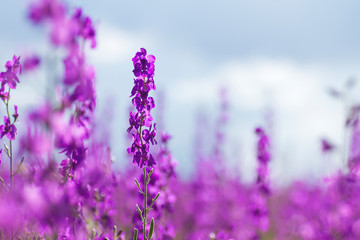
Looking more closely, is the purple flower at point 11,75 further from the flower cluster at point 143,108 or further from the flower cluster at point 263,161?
the flower cluster at point 263,161

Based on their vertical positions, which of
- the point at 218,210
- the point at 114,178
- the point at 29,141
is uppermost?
the point at 29,141

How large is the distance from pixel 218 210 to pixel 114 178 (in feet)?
18.6

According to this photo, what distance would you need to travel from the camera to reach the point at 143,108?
238 cm

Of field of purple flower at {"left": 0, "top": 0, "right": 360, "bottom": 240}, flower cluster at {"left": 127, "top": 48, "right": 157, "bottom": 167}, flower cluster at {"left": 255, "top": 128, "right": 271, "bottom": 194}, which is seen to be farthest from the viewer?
flower cluster at {"left": 255, "top": 128, "right": 271, "bottom": 194}

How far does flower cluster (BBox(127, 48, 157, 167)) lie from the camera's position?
7.79ft

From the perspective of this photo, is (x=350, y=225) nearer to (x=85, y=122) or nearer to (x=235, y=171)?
(x=85, y=122)

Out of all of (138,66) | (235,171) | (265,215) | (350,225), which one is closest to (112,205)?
(138,66)

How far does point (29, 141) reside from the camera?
5.07 ft

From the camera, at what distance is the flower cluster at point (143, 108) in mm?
2373

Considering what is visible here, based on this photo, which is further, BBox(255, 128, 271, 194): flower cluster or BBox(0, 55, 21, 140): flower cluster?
BBox(255, 128, 271, 194): flower cluster

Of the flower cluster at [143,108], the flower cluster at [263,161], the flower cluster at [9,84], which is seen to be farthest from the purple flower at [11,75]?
the flower cluster at [263,161]

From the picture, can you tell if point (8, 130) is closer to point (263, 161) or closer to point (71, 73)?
point (71, 73)

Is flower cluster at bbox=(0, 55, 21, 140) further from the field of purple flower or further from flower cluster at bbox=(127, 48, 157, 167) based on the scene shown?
flower cluster at bbox=(127, 48, 157, 167)

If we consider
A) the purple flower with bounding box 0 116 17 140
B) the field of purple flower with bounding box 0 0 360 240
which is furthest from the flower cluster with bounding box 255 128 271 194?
the purple flower with bounding box 0 116 17 140
